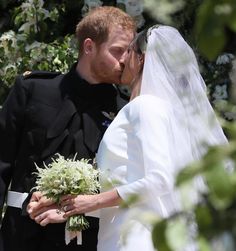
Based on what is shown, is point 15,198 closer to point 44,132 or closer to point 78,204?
point 44,132

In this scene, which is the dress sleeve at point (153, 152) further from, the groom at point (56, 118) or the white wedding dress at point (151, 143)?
the groom at point (56, 118)

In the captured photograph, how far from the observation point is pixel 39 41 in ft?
16.8

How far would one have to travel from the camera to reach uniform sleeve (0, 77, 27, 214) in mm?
3223

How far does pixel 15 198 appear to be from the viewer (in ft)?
10.6

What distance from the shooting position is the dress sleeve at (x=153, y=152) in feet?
8.63

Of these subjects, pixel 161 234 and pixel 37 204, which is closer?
pixel 161 234

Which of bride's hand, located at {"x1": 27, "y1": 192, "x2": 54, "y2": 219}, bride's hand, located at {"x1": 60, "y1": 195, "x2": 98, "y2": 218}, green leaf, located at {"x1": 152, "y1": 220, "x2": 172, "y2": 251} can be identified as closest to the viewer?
green leaf, located at {"x1": 152, "y1": 220, "x2": 172, "y2": 251}

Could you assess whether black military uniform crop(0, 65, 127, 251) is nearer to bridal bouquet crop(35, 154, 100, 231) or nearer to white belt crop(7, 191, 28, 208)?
white belt crop(7, 191, 28, 208)

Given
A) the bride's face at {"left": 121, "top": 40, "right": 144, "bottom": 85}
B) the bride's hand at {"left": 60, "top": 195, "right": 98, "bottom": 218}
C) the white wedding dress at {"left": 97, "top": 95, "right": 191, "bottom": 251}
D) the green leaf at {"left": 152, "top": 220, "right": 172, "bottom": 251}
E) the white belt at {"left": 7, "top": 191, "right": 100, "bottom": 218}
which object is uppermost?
the green leaf at {"left": 152, "top": 220, "right": 172, "bottom": 251}

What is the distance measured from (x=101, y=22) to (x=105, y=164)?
0.72 meters

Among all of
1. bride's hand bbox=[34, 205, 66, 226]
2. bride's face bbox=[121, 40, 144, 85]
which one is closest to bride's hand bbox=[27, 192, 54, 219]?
bride's hand bbox=[34, 205, 66, 226]

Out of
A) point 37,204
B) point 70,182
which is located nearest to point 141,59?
point 70,182

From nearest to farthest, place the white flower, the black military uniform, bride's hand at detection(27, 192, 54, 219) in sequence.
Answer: bride's hand at detection(27, 192, 54, 219), the black military uniform, the white flower

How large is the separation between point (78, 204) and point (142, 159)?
0.96 ft
